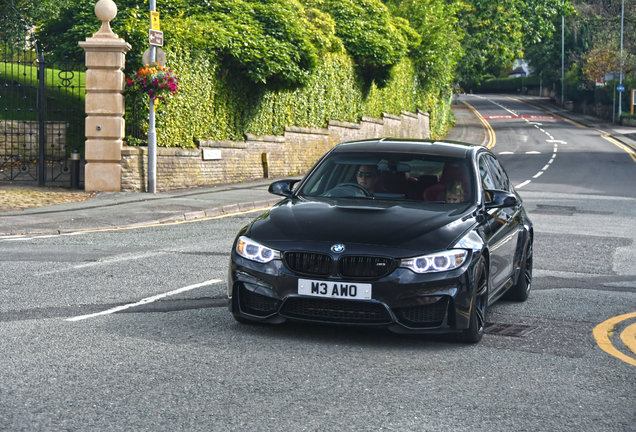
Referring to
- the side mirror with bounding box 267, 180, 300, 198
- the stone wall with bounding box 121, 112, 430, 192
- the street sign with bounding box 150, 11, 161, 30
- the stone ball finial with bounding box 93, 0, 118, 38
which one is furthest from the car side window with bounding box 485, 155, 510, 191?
the stone ball finial with bounding box 93, 0, 118, 38

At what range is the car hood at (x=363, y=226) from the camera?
224 inches

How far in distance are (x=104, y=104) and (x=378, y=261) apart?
13807 millimetres

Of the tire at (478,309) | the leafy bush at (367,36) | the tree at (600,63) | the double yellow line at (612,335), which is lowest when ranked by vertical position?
the double yellow line at (612,335)

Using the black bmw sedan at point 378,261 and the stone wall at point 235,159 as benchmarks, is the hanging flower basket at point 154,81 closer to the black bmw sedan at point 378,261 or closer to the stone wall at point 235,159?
the stone wall at point 235,159

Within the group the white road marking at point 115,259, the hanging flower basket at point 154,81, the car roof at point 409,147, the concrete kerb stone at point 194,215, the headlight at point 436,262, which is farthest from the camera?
the hanging flower basket at point 154,81

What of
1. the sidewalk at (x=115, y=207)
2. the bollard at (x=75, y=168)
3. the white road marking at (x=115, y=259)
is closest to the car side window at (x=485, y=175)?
the white road marking at (x=115, y=259)

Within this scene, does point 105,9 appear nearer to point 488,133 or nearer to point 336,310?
point 336,310

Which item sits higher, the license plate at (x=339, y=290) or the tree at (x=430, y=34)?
the tree at (x=430, y=34)

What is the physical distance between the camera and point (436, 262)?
18.5 ft

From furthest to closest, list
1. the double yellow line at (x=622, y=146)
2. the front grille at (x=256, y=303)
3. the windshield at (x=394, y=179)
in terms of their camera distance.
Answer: the double yellow line at (x=622, y=146) < the windshield at (x=394, y=179) < the front grille at (x=256, y=303)

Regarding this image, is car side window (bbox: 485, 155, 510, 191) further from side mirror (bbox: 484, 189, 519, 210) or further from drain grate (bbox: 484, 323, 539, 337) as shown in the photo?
drain grate (bbox: 484, 323, 539, 337)

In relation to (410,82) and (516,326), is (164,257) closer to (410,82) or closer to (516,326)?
(516,326)

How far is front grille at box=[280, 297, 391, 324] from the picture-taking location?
18.5ft

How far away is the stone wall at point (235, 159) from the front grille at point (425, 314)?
13.8 metres
